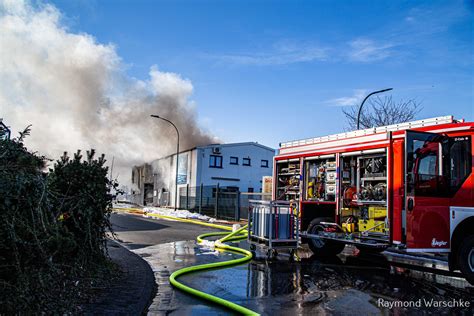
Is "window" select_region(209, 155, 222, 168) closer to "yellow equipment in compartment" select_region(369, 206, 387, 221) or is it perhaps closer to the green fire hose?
the green fire hose

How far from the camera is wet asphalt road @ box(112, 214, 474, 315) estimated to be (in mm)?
5473

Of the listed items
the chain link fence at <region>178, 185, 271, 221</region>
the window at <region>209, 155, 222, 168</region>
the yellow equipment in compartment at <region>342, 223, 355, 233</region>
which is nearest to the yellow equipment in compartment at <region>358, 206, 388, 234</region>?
the yellow equipment in compartment at <region>342, 223, 355, 233</region>

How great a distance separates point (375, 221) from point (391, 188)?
986 millimetres

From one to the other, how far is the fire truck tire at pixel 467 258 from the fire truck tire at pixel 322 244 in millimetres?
3701

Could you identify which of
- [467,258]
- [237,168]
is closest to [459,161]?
[467,258]

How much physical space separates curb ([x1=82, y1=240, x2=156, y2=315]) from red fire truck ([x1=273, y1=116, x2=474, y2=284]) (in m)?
4.73

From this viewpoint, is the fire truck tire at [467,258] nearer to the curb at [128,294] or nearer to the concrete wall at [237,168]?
the curb at [128,294]

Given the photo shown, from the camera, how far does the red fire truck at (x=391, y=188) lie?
740 centimetres

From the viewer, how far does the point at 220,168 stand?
36.9 meters

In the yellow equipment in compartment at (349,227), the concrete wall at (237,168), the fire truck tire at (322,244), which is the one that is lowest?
the fire truck tire at (322,244)

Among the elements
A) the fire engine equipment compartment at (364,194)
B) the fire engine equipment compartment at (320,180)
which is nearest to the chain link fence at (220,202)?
the fire engine equipment compartment at (320,180)

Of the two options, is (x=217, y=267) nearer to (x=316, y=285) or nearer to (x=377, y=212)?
(x=316, y=285)

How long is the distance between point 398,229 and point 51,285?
21.1ft

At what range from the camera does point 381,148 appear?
29.6ft
